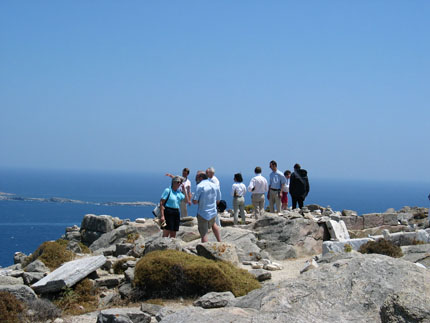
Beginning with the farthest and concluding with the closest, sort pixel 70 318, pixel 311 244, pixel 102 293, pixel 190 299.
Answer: pixel 311 244
pixel 102 293
pixel 190 299
pixel 70 318

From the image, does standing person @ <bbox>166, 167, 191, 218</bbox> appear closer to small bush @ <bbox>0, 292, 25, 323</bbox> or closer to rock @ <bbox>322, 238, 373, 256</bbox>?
rock @ <bbox>322, 238, 373, 256</bbox>

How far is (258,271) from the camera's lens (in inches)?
599

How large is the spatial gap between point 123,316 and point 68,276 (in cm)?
406

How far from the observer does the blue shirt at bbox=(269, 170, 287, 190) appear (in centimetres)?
2434

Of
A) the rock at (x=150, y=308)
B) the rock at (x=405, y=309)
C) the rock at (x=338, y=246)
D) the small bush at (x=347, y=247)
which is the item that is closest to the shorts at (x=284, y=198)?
the rock at (x=338, y=246)

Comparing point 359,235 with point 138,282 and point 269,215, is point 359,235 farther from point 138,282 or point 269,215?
point 138,282

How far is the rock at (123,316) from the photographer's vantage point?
10.3 m

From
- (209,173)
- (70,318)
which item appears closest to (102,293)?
(70,318)

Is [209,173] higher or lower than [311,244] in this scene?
higher

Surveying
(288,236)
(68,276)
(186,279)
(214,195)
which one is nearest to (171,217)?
(214,195)

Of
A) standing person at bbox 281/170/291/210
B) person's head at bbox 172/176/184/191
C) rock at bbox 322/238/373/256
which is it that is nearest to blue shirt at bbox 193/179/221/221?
person's head at bbox 172/176/184/191

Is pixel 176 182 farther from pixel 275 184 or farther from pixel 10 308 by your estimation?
pixel 275 184

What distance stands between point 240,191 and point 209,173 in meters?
4.21

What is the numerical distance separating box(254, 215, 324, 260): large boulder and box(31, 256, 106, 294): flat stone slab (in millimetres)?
6811
